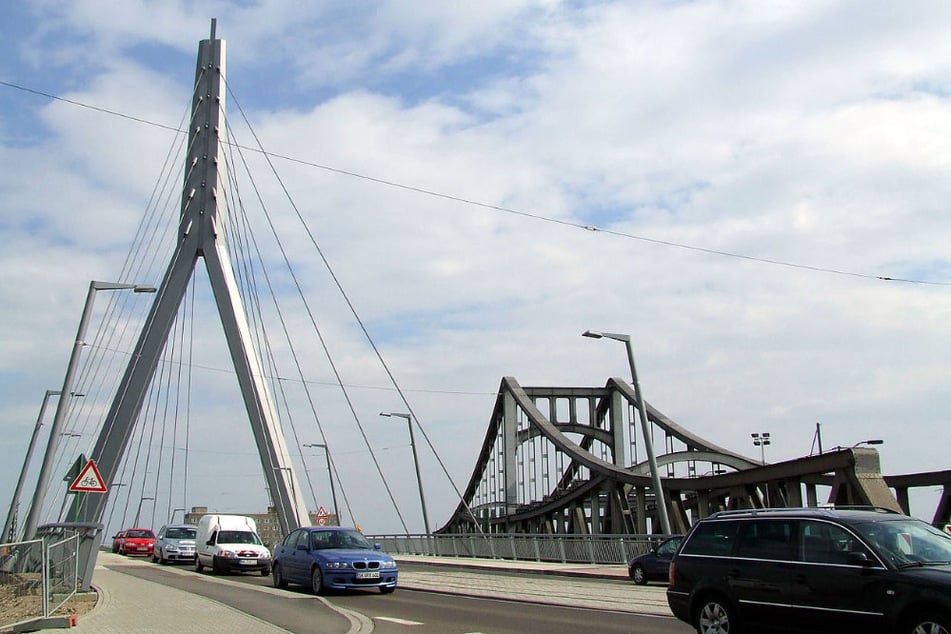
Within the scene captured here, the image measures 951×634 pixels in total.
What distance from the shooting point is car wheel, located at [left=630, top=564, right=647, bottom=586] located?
21.4 meters

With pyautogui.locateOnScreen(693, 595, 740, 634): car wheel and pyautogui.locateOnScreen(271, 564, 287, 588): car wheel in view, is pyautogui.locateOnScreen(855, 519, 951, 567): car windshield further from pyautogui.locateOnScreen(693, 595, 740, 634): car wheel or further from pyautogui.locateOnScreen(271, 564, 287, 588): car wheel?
pyautogui.locateOnScreen(271, 564, 287, 588): car wheel

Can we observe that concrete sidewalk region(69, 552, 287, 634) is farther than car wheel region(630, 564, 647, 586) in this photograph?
No

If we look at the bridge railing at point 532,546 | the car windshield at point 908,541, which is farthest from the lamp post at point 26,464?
the car windshield at point 908,541

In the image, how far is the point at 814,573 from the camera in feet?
29.0

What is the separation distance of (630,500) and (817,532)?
48.1 m

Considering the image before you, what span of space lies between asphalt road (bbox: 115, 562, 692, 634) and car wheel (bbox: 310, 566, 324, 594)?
0.88ft

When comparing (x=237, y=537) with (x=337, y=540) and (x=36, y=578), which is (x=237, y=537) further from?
(x=36, y=578)

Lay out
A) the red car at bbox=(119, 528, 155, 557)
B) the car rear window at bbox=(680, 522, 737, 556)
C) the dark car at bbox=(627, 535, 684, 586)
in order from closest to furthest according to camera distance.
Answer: the car rear window at bbox=(680, 522, 737, 556) < the dark car at bbox=(627, 535, 684, 586) < the red car at bbox=(119, 528, 155, 557)

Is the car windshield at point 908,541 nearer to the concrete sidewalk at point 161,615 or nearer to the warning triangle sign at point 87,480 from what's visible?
the concrete sidewalk at point 161,615

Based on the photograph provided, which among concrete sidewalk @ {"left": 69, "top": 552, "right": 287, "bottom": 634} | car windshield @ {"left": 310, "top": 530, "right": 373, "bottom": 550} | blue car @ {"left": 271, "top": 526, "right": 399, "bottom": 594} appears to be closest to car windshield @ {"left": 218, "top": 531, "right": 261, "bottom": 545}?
blue car @ {"left": 271, "top": 526, "right": 399, "bottom": 594}

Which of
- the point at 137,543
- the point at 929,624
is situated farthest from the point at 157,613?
the point at 137,543

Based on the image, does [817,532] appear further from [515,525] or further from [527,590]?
[515,525]

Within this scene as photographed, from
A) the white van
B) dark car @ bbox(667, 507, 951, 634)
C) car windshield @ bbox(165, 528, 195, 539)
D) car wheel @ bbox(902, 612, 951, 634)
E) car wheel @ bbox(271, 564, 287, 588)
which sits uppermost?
car windshield @ bbox(165, 528, 195, 539)

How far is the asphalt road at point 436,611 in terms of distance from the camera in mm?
11828
